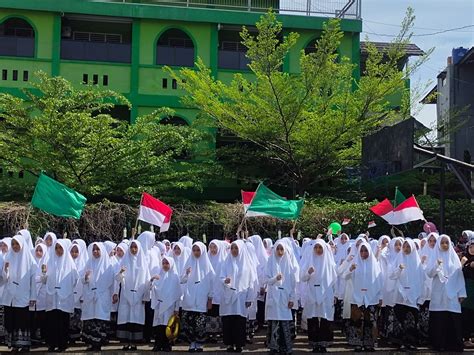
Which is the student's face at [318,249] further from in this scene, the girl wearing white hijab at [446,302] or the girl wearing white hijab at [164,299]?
the girl wearing white hijab at [164,299]

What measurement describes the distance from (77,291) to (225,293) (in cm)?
235

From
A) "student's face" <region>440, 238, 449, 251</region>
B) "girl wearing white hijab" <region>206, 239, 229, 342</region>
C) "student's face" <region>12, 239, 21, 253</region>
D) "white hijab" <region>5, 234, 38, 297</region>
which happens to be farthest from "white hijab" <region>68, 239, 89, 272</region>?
"student's face" <region>440, 238, 449, 251</region>

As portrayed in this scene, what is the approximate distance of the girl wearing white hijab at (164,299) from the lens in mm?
11039

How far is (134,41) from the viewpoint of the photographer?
2323cm

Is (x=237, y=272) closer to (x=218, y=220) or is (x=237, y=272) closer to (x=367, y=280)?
(x=367, y=280)

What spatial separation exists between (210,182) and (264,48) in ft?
16.3

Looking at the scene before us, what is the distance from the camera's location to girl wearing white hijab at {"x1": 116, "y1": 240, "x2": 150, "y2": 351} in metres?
11.1

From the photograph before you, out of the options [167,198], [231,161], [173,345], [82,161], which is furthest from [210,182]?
[173,345]

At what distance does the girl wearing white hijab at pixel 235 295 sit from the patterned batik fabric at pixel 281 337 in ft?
1.79

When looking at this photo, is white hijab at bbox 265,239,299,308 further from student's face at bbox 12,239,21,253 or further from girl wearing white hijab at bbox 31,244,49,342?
student's face at bbox 12,239,21,253

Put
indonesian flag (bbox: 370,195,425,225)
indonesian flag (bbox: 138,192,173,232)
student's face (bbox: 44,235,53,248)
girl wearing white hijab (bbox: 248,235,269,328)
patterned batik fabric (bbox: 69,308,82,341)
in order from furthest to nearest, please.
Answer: indonesian flag (bbox: 370,195,425,225)
indonesian flag (bbox: 138,192,173,232)
girl wearing white hijab (bbox: 248,235,269,328)
patterned batik fabric (bbox: 69,308,82,341)
student's face (bbox: 44,235,53,248)

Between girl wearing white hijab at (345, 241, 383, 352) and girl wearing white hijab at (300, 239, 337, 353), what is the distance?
0.35 metres

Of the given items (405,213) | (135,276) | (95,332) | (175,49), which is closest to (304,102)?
(405,213)

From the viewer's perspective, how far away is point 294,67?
24031 mm
